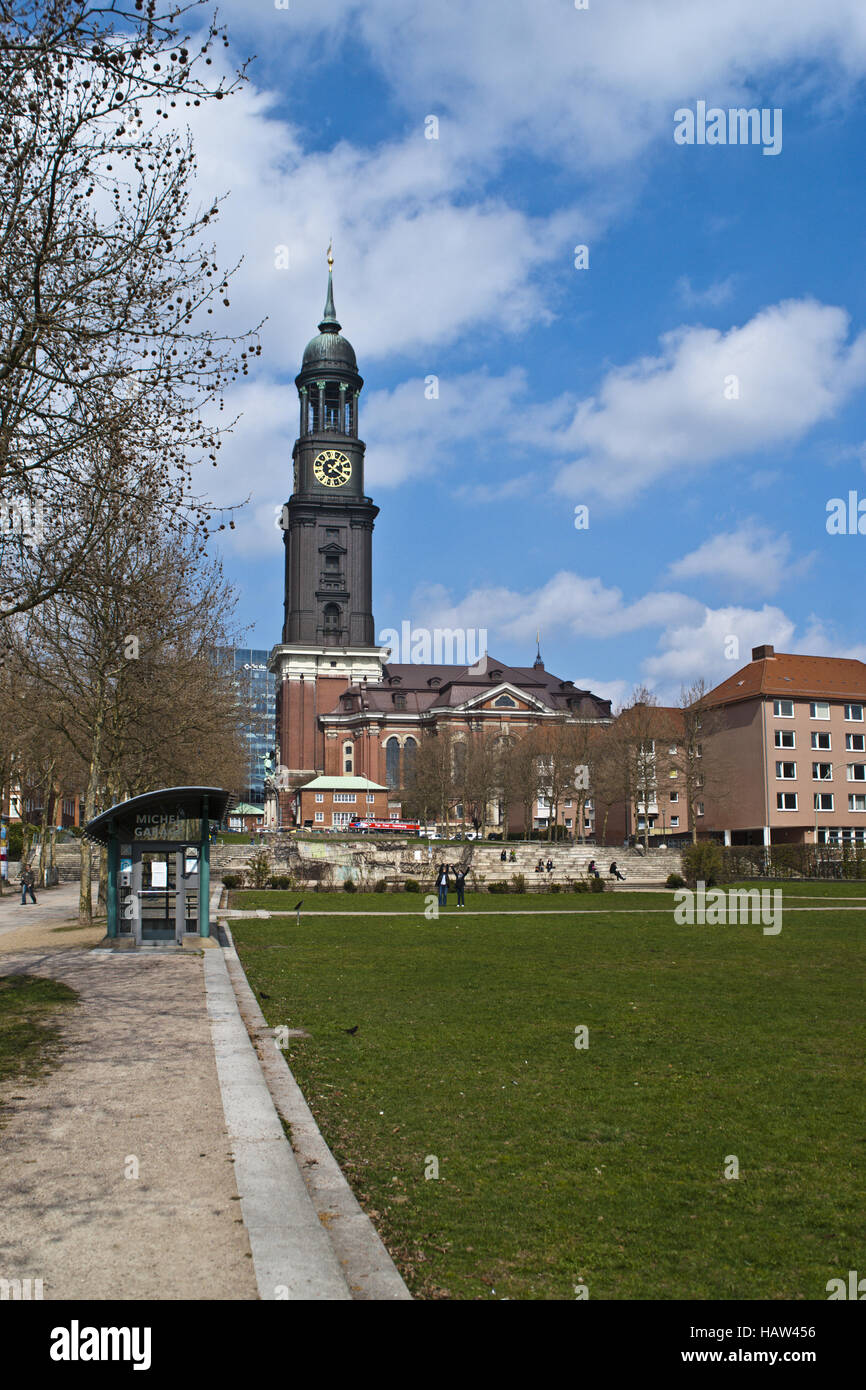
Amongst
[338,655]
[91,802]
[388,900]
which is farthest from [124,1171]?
[338,655]

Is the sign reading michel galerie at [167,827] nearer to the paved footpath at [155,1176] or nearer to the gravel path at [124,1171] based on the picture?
the gravel path at [124,1171]

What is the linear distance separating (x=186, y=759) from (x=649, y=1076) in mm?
A: 33082

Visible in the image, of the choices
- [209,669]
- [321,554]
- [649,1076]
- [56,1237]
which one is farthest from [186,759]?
[321,554]

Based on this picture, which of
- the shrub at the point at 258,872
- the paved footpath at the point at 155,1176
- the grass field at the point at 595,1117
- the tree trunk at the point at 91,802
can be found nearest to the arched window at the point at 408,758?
the shrub at the point at 258,872

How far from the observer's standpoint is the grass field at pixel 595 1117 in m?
5.99

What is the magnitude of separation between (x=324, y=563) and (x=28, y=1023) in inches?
4632

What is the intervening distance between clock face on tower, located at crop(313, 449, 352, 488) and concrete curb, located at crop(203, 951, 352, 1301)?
402ft

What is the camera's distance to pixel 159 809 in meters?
23.7

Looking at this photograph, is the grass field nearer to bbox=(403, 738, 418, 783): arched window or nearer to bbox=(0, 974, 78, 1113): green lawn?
bbox=(0, 974, 78, 1113): green lawn

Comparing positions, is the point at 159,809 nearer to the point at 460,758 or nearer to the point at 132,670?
the point at 132,670

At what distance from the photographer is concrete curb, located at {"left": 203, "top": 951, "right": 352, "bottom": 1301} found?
522 centimetres

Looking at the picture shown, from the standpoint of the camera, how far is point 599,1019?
1377 centimetres

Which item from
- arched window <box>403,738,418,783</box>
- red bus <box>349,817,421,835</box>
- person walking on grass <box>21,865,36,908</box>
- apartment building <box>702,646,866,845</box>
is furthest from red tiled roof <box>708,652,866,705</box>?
person walking on grass <box>21,865,36,908</box>
